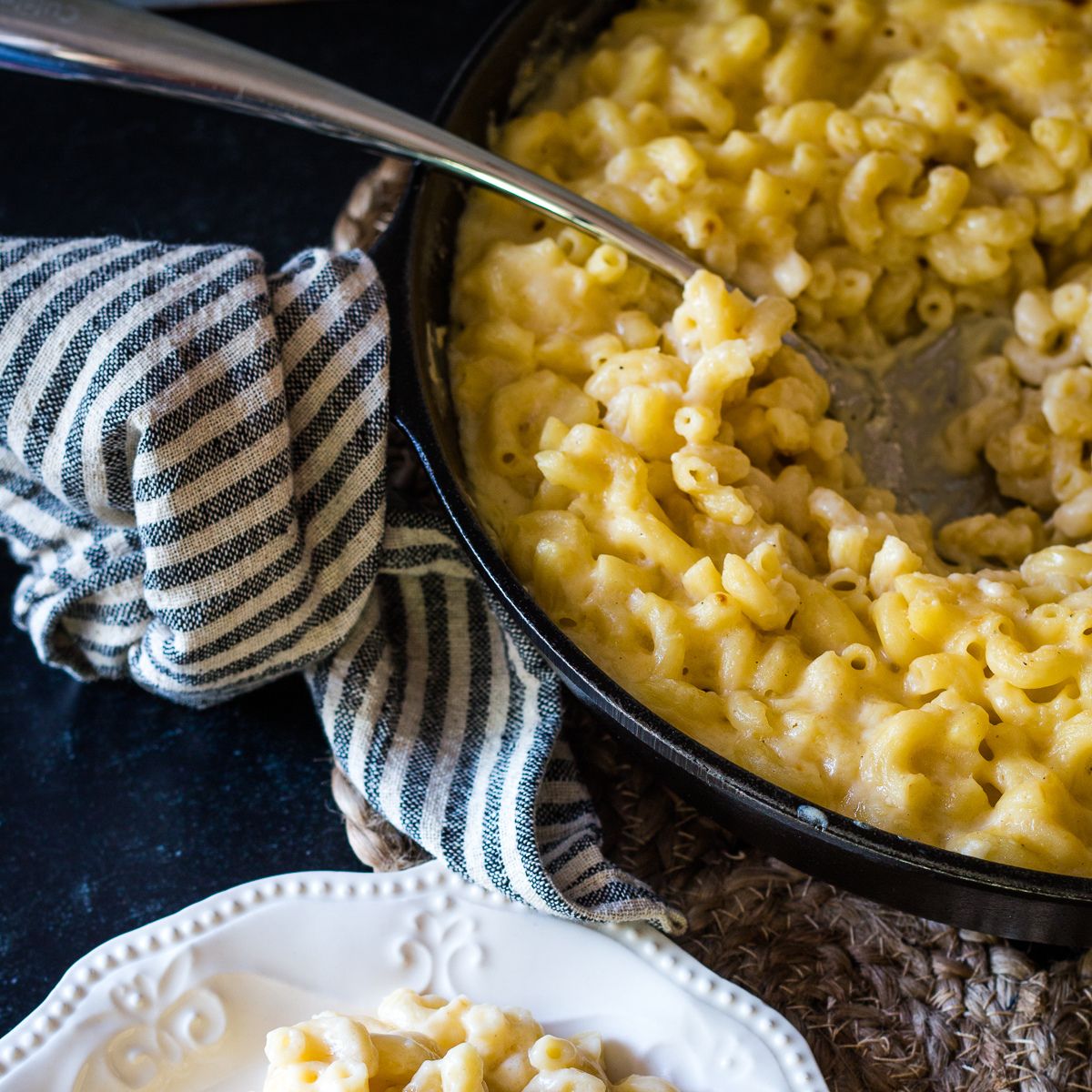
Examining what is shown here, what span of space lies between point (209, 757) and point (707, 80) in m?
0.89

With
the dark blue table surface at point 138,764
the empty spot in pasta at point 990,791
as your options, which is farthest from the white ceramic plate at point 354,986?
the empty spot in pasta at point 990,791

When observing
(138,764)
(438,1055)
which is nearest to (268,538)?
(138,764)

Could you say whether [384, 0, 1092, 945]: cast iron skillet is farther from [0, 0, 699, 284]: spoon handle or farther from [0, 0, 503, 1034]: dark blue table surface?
[0, 0, 503, 1034]: dark blue table surface

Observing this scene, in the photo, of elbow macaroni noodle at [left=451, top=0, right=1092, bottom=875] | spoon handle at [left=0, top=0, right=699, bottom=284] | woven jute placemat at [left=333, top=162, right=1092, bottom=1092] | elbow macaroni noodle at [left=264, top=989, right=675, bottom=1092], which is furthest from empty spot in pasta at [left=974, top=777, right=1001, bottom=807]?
spoon handle at [left=0, top=0, right=699, bottom=284]

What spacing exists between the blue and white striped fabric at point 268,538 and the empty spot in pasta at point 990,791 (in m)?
0.30

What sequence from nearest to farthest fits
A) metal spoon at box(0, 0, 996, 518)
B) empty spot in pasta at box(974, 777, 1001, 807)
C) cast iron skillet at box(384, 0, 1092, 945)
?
cast iron skillet at box(384, 0, 1092, 945) < empty spot in pasta at box(974, 777, 1001, 807) < metal spoon at box(0, 0, 996, 518)

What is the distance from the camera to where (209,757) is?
Result: 1.52 m

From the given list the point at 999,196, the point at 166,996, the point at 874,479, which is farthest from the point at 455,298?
the point at 166,996

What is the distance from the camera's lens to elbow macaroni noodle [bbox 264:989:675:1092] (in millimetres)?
1126

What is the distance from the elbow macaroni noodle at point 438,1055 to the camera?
1.13 metres

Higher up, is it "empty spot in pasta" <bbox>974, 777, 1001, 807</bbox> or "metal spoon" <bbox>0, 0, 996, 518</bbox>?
"metal spoon" <bbox>0, 0, 996, 518</bbox>

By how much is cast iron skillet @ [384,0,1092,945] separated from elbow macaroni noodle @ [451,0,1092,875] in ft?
0.15

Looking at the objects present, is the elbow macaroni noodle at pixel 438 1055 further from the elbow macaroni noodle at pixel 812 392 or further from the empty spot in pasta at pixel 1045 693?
the empty spot in pasta at pixel 1045 693

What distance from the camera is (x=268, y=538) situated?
4.33 feet
